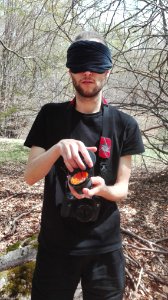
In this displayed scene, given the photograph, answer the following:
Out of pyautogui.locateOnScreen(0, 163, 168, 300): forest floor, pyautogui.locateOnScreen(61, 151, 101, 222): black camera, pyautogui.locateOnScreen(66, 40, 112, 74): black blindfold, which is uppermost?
pyautogui.locateOnScreen(66, 40, 112, 74): black blindfold

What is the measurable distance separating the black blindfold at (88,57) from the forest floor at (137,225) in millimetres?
1989

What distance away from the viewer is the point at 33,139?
1.86m

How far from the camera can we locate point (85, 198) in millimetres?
1730

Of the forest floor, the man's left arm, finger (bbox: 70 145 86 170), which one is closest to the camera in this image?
finger (bbox: 70 145 86 170)

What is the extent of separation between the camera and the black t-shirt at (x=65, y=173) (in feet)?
5.88

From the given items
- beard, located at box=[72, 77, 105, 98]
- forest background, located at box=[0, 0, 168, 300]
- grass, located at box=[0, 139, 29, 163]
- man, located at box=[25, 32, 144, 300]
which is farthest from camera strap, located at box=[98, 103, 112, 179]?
grass, located at box=[0, 139, 29, 163]

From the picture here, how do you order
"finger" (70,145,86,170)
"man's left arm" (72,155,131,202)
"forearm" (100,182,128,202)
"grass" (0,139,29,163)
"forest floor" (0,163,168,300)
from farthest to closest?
"grass" (0,139,29,163)
"forest floor" (0,163,168,300)
"forearm" (100,182,128,202)
"man's left arm" (72,155,131,202)
"finger" (70,145,86,170)

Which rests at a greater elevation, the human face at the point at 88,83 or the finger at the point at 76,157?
the human face at the point at 88,83

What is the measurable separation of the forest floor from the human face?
1.89 m

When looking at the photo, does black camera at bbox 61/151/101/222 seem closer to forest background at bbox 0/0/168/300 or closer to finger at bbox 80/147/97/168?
finger at bbox 80/147/97/168

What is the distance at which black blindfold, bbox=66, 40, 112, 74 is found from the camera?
1.76 metres

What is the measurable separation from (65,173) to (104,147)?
25cm

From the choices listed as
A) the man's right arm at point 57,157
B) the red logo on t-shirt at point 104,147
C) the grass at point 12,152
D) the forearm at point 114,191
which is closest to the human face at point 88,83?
the red logo on t-shirt at point 104,147

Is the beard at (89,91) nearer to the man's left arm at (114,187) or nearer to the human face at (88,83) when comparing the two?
the human face at (88,83)
